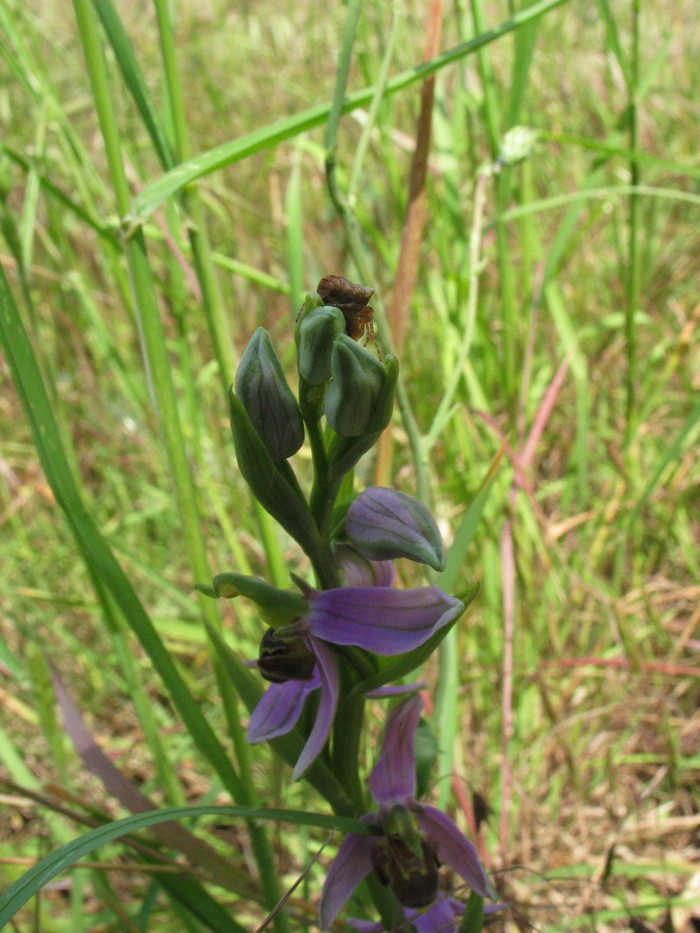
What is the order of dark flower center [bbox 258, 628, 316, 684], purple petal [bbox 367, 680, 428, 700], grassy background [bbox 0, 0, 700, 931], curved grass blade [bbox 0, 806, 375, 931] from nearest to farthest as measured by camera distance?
curved grass blade [bbox 0, 806, 375, 931]
dark flower center [bbox 258, 628, 316, 684]
purple petal [bbox 367, 680, 428, 700]
grassy background [bbox 0, 0, 700, 931]

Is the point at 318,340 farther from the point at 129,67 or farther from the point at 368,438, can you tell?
the point at 129,67

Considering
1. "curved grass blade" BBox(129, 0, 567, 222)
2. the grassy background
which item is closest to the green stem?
the grassy background

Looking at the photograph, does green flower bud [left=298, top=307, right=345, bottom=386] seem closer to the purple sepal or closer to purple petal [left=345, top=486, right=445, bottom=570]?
purple petal [left=345, top=486, right=445, bottom=570]

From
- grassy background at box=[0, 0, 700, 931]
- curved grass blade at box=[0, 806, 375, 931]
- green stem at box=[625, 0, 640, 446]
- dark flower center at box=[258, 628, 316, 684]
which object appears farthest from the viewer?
green stem at box=[625, 0, 640, 446]

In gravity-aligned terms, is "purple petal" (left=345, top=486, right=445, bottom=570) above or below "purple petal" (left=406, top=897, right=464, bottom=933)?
above

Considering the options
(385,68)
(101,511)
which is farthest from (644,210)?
(101,511)

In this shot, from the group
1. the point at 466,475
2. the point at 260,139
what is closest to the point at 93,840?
the point at 260,139

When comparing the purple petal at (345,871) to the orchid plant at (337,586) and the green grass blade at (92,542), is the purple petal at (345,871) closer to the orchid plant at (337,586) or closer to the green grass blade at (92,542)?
the orchid plant at (337,586)
